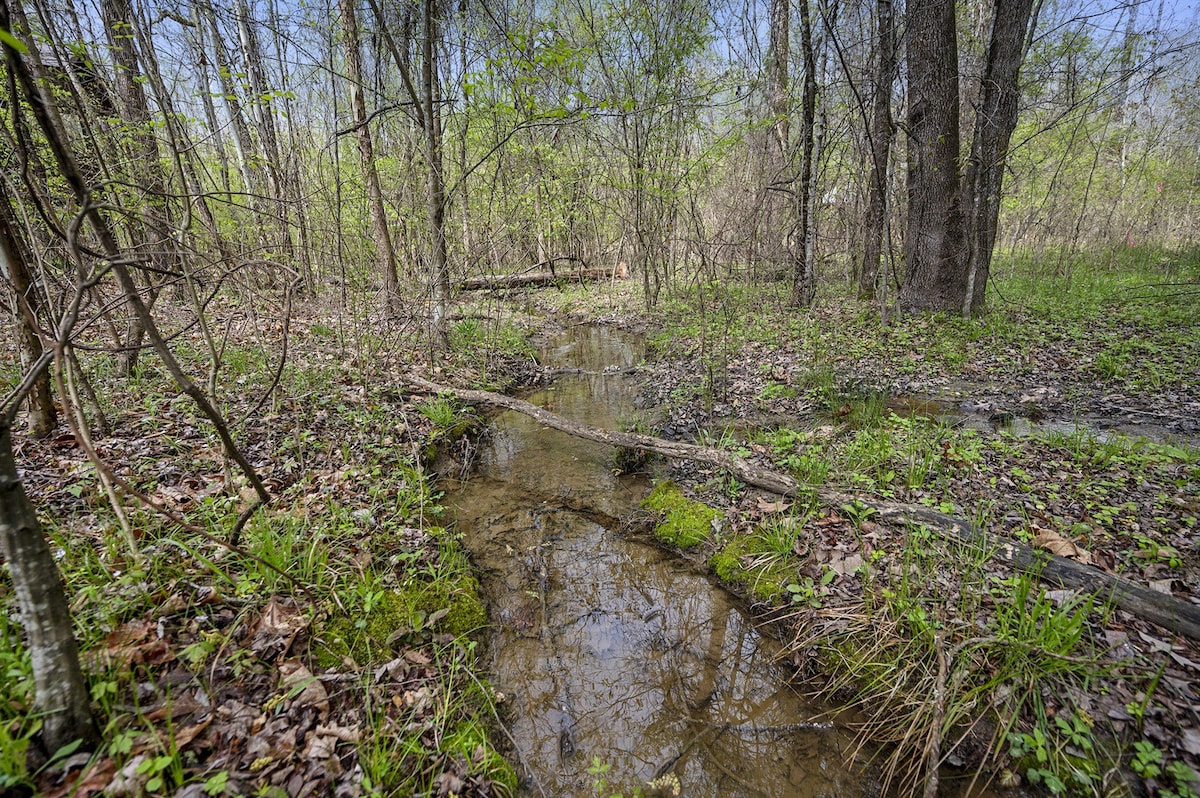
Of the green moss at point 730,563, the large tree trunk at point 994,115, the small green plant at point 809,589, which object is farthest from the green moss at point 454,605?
the large tree trunk at point 994,115

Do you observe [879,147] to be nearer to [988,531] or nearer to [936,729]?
[988,531]

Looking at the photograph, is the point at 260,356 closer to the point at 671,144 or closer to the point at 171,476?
the point at 171,476

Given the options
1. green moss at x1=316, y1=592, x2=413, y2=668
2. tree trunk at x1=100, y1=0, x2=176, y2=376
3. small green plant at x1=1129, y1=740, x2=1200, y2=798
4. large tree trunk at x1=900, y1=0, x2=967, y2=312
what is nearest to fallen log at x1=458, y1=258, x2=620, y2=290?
tree trunk at x1=100, y1=0, x2=176, y2=376

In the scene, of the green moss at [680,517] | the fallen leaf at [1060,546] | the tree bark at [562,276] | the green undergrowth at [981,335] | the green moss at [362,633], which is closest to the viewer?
the green moss at [362,633]

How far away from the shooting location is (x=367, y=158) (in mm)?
7531

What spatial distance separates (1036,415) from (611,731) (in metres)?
5.32

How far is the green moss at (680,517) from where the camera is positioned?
3729mm

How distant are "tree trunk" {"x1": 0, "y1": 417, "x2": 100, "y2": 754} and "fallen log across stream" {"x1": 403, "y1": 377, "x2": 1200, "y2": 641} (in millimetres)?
3656

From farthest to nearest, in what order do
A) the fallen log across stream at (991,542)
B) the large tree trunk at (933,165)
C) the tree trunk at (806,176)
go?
the tree trunk at (806,176), the large tree trunk at (933,165), the fallen log across stream at (991,542)

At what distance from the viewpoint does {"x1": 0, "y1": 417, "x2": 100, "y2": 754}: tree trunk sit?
129cm

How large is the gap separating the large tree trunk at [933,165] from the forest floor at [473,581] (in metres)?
2.78

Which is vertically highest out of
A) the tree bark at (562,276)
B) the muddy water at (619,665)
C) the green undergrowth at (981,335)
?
the tree bark at (562,276)

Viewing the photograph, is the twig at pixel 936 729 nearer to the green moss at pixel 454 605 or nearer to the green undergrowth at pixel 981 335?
the green moss at pixel 454 605

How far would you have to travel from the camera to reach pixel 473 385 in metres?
6.54
